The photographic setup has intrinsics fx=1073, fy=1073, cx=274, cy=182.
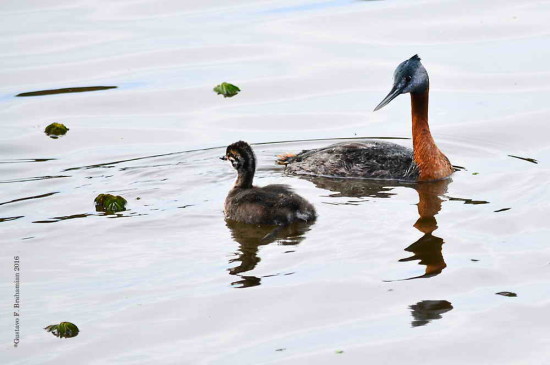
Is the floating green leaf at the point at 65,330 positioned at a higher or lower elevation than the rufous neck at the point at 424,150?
lower

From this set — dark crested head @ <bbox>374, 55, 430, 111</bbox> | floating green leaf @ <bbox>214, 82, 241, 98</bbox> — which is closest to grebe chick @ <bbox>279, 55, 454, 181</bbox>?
dark crested head @ <bbox>374, 55, 430, 111</bbox>

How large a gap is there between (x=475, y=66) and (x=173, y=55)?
14.7 feet

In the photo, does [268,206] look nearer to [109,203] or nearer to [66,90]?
[109,203]

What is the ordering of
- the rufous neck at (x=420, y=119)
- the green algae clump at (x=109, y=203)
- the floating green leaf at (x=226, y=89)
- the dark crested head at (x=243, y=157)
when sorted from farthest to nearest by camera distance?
the floating green leaf at (x=226, y=89), the rufous neck at (x=420, y=119), the dark crested head at (x=243, y=157), the green algae clump at (x=109, y=203)

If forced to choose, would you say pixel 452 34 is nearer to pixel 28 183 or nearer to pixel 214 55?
pixel 214 55

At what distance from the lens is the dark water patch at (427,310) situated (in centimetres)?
745

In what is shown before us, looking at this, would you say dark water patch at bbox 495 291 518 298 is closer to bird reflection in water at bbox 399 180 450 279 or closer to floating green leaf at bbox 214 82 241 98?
bird reflection in water at bbox 399 180 450 279

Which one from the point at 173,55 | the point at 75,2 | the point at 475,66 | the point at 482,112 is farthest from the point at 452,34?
the point at 75,2

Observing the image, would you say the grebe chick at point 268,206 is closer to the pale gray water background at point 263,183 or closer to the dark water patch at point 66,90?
the pale gray water background at point 263,183

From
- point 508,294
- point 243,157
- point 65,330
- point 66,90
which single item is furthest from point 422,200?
point 66,90

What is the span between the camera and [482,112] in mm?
13406

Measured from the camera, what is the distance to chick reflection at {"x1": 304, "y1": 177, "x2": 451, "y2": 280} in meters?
8.62

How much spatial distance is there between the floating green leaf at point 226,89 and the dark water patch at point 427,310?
7224 millimetres

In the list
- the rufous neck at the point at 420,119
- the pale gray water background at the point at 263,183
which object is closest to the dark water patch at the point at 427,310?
the pale gray water background at the point at 263,183
